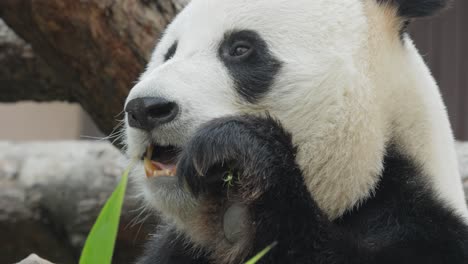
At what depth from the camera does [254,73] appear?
264 cm

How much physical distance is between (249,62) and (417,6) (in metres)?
0.58

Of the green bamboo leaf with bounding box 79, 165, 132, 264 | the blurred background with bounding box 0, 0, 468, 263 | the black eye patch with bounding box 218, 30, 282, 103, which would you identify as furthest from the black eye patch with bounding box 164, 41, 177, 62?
the green bamboo leaf with bounding box 79, 165, 132, 264

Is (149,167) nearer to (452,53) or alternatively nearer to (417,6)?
(417,6)

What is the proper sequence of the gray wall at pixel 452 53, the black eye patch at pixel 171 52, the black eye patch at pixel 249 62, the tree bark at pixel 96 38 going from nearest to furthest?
the black eye patch at pixel 249 62 → the black eye patch at pixel 171 52 → the tree bark at pixel 96 38 → the gray wall at pixel 452 53

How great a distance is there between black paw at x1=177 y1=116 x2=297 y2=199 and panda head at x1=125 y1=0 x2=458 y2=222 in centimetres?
12

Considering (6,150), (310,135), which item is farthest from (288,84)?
(6,150)

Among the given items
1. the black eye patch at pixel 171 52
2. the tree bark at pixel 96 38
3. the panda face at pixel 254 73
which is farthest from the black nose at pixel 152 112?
the tree bark at pixel 96 38

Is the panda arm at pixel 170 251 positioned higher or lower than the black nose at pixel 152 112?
lower

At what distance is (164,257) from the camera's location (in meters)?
2.88

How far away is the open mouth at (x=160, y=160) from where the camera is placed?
250 centimetres

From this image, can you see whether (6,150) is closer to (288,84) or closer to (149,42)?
(149,42)

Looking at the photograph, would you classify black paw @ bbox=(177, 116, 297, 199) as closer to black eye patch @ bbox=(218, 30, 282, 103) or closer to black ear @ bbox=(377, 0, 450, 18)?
black eye patch @ bbox=(218, 30, 282, 103)

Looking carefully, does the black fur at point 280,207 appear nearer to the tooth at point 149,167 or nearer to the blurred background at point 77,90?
the tooth at point 149,167

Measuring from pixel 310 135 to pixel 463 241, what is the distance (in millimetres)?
546
